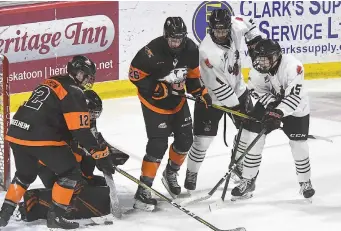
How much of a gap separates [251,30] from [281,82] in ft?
1.71

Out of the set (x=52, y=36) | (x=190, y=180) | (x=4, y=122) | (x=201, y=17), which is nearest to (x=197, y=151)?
(x=190, y=180)

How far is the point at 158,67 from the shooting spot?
17.1 feet

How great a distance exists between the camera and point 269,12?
817 centimetres

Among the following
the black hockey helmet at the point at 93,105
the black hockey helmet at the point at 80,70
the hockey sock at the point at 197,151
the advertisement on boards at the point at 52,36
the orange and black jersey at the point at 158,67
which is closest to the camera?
the black hockey helmet at the point at 80,70

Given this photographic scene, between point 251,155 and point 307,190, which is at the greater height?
point 251,155

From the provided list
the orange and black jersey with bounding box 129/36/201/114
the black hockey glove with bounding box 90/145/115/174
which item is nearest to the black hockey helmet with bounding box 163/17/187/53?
the orange and black jersey with bounding box 129/36/201/114

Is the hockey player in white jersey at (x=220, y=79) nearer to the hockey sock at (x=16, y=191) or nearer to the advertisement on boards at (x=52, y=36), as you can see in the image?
the hockey sock at (x=16, y=191)

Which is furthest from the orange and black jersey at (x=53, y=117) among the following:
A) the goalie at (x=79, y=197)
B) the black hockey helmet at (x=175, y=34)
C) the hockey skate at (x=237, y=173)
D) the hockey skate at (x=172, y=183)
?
the hockey skate at (x=237, y=173)

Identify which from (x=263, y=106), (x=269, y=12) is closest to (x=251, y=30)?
(x=263, y=106)

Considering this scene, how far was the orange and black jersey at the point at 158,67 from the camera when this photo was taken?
5188 mm

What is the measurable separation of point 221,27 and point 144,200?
108cm

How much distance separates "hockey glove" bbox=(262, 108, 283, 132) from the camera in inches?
200

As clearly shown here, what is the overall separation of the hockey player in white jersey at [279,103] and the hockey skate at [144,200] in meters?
0.52

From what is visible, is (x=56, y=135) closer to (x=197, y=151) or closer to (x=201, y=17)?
(x=197, y=151)
